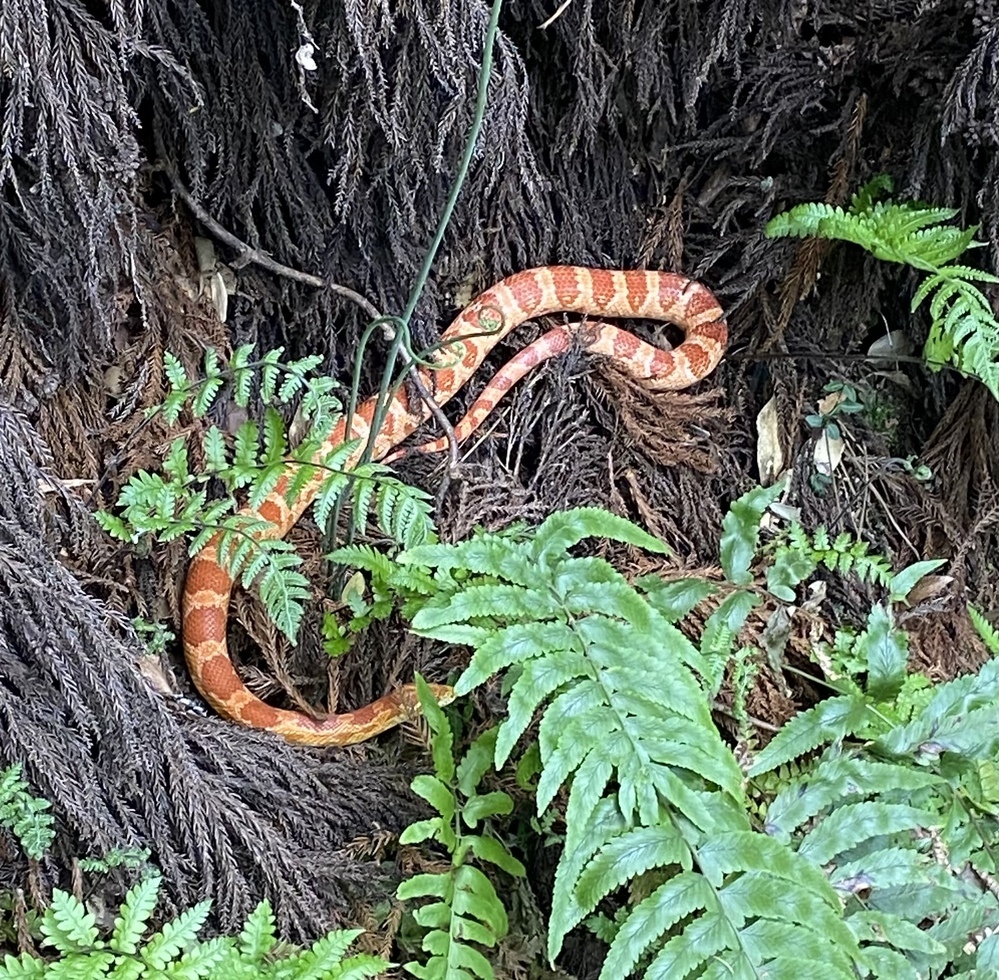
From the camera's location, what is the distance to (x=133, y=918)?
2.10 meters

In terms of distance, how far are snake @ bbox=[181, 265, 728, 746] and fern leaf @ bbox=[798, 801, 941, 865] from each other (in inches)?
46.9

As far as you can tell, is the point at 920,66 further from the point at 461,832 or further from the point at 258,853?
the point at 258,853

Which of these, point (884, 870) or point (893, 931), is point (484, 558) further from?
point (893, 931)

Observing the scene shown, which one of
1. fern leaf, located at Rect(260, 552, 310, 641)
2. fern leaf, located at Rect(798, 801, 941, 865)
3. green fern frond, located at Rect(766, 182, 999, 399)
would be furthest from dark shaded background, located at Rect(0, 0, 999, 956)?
fern leaf, located at Rect(798, 801, 941, 865)

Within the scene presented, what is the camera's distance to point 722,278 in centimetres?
387

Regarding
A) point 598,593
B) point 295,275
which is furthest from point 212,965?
point 295,275

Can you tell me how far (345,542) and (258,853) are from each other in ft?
3.51

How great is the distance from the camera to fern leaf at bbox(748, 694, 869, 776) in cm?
255

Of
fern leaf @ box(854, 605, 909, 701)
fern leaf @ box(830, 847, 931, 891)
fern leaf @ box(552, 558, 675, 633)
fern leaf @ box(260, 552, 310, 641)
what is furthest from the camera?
fern leaf @ box(854, 605, 909, 701)

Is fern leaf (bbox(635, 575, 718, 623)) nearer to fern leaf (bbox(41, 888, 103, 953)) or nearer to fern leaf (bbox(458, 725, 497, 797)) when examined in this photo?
fern leaf (bbox(458, 725, 497, 797))

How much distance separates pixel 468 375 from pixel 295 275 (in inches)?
31.7

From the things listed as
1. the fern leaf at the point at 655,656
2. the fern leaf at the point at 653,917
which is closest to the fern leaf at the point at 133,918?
the fern leaf at the point at 653,917

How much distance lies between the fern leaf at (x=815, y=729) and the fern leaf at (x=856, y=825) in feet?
0.74

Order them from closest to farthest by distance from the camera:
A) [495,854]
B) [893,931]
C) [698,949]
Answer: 1. [698,949]
2. [893,931]
3. [495,854]
